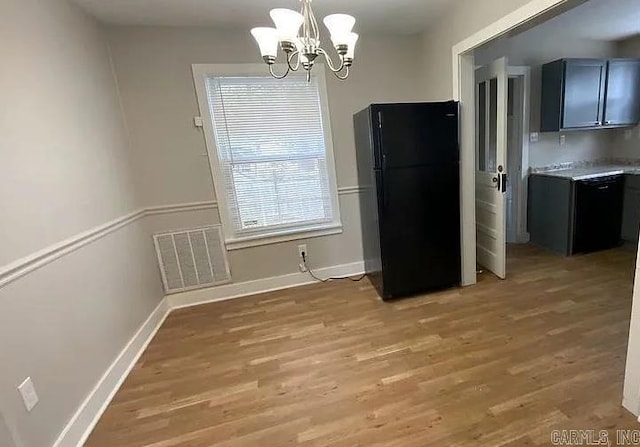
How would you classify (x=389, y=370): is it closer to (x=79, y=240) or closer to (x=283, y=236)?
(x=283, y=236)

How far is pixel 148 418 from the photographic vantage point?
1.69 metres

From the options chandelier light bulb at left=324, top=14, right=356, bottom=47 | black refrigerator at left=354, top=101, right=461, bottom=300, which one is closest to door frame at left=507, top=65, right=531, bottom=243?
black refrigerator at left=354, top=101, right=461, bottom=300

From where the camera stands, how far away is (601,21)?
308cm

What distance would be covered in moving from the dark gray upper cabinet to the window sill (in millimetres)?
2734

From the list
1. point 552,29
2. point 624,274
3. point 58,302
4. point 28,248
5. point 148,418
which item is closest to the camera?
point 28,248

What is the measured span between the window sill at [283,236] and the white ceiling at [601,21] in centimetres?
296

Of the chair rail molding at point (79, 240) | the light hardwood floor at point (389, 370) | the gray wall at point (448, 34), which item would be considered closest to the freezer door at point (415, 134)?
the gray wall at point (448, 34)

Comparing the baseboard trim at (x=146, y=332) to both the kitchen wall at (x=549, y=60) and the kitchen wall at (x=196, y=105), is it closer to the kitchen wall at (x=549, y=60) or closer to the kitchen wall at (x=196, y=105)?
the kitchen wall at (x=196, y=105)

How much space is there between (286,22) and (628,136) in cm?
459

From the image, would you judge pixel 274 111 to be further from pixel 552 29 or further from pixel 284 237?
pixel 552 29

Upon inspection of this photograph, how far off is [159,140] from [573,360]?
11.0ft

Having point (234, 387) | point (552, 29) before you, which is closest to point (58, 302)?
point (234, 387)

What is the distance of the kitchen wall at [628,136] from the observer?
3611mm

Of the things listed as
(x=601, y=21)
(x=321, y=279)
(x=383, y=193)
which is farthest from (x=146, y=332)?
(x=601, y=21)
